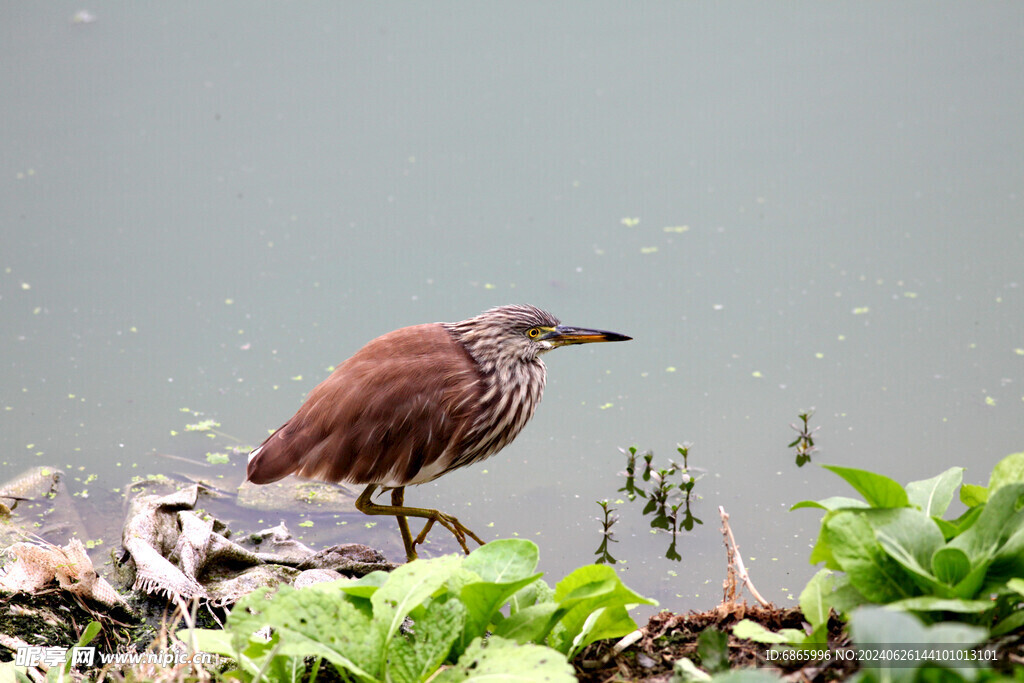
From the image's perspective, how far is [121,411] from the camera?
4258 millimetres

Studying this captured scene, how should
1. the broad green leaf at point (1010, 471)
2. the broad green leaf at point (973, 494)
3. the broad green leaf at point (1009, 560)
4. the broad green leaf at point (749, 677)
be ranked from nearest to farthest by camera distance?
the broad green leaf at point (749, 677) → the broad green leaf at point (1009, 560) → the broad green leaf at point (1010, 471) → the broad green leaf at point (973, 494)

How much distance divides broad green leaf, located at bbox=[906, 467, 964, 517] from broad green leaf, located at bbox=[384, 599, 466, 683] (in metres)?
1.06

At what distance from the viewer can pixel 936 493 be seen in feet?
6.92

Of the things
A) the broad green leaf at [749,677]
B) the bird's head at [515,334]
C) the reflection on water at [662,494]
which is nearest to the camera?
the broad green leaf at [749,677]

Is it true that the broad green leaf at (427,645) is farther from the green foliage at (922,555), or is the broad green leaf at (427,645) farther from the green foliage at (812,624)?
the green foliage at (922,555)

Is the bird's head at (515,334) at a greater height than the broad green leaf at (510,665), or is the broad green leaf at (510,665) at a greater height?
the bird's head at (515,334)

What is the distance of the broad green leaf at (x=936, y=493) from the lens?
2.08 meters

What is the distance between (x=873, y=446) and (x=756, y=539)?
0.81 meters

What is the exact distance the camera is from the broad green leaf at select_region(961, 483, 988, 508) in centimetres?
221

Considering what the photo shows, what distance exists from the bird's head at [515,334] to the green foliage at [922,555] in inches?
73.8

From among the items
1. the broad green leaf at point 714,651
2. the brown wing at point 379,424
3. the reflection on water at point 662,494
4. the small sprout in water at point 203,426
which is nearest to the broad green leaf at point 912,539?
the broad green leaf at point 714,651

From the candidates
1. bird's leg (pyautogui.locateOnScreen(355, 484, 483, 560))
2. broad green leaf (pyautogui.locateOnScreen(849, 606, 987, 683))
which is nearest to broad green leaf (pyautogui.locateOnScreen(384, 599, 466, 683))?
broad green leaf (pyautogui.locateOnScreen(849, 606, 987, 683))

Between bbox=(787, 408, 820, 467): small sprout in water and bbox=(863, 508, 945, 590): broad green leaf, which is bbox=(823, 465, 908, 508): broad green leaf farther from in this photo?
bbox=(787, 408, 820, 467): small sprout in water

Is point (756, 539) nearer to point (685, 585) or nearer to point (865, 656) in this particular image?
point (685, 585)
